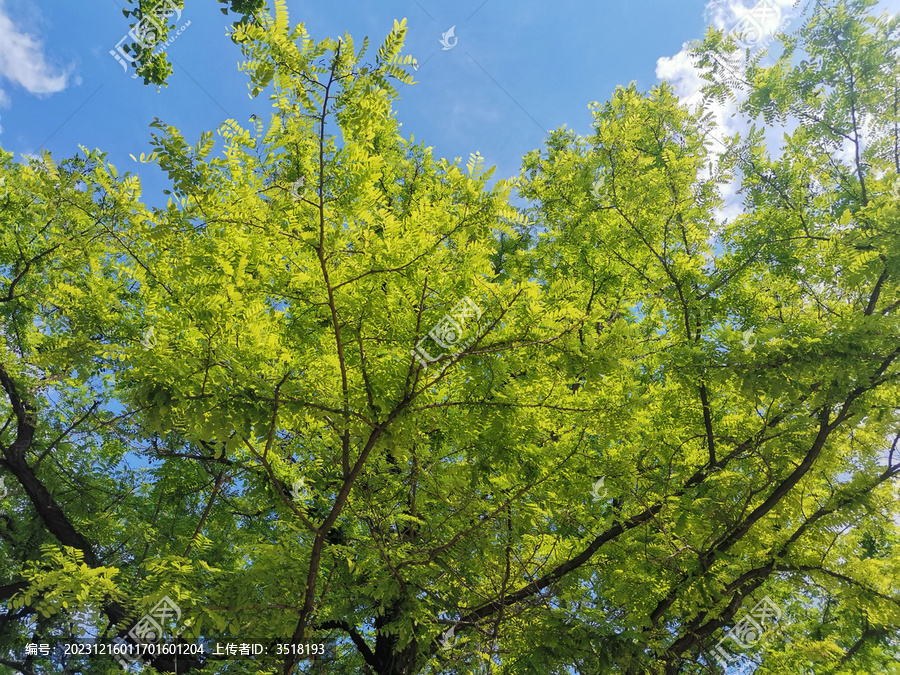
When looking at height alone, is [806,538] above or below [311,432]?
below

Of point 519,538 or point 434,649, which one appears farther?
point 434,649

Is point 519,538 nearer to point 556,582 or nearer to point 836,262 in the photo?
point 556,582

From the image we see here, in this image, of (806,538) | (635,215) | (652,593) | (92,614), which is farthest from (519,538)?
(92,614)

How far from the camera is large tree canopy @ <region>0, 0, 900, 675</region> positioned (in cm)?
349

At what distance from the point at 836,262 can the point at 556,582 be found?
13.4 feet

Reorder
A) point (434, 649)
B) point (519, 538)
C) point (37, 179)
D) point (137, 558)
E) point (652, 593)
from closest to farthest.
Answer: point (519, 538) < point (652, 593) < point (37, 179) < point (434, 649) < point (137, 558)

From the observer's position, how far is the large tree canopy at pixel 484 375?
3.49m

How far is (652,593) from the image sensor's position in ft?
18.7

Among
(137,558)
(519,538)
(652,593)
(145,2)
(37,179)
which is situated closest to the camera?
(145,2)

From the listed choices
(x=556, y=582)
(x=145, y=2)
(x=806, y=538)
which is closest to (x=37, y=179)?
(x=145, y=2)

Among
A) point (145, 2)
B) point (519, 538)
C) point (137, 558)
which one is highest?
point (145, 2)

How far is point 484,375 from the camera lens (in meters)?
3.88

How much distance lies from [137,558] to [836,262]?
33.0 feet

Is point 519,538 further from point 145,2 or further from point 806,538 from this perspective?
point 145,2
